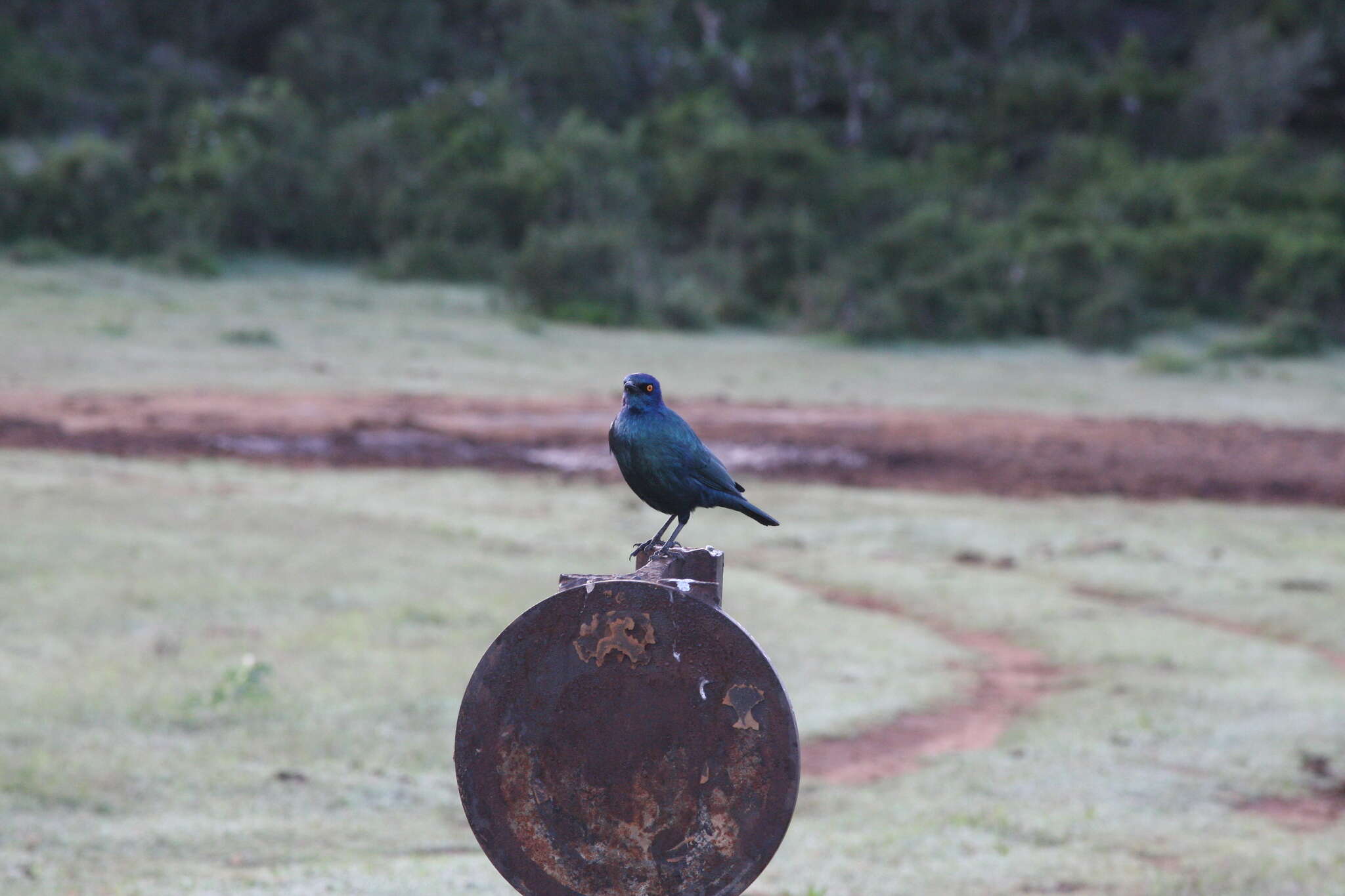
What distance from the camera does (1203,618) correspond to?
1063 cm

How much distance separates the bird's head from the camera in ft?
10.4

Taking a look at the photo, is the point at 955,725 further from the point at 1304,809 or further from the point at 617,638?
the point at 617,638

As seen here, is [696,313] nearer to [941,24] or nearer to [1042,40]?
[941,24]

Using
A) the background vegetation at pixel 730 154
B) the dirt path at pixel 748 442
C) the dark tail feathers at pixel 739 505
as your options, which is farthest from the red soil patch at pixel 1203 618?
the background vegetation at pixel 730 154

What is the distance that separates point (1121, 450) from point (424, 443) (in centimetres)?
718

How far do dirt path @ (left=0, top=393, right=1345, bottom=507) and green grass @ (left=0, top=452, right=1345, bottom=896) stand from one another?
0.73 meters

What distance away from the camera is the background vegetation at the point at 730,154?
91.2ft

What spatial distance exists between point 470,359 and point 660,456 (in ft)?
59.5

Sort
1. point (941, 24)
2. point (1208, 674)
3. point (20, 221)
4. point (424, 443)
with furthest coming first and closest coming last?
point (941, 24), point (20, 221), point (424, 443), point (1208, 674)

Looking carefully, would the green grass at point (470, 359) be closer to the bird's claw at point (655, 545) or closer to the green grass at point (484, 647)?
the green grass at point (484, 647)

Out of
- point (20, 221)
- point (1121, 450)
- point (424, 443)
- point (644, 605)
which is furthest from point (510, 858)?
point (20, 221)

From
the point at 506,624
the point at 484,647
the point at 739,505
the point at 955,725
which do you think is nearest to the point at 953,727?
the point at 955,725

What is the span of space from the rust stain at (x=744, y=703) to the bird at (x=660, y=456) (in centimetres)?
50

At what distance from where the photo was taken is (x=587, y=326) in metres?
25.4
